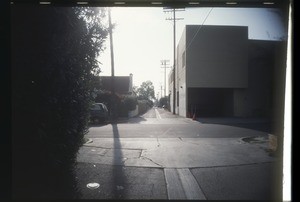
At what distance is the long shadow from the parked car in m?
1.18

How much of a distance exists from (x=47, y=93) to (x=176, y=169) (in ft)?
13.8

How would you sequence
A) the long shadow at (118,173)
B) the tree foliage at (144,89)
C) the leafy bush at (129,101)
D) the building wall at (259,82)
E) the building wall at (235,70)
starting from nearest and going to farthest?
1. the long shadow at (118,173)
2. the building wall at (259,82)
3. the building wall at (235,70)
4. the tree foliage at (144,89)
5. the leafy bush at (129,101)

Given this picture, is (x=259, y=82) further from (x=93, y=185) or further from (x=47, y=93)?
(x=47, y=93)

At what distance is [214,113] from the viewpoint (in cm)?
1085

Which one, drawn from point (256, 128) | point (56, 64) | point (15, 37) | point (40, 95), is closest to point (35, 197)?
point (40, 95)

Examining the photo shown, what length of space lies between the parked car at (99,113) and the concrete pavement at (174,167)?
30cm

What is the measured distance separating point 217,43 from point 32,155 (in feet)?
18.4

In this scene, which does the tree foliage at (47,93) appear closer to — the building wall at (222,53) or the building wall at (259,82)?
the building wall at (222,53)

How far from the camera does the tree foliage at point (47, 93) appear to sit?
6.13m

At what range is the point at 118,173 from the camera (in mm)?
8398

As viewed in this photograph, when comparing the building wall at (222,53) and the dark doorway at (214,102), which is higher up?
the building wall at (222,53)

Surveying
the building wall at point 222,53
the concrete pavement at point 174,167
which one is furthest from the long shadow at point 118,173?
the building wall at point 222,53

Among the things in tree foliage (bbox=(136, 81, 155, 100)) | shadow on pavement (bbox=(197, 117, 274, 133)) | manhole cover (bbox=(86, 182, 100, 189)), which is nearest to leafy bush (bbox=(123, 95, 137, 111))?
tree foliage (bbox=(136, 81, 155, 100))

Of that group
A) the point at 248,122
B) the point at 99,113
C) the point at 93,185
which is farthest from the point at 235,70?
the point at 93,185
